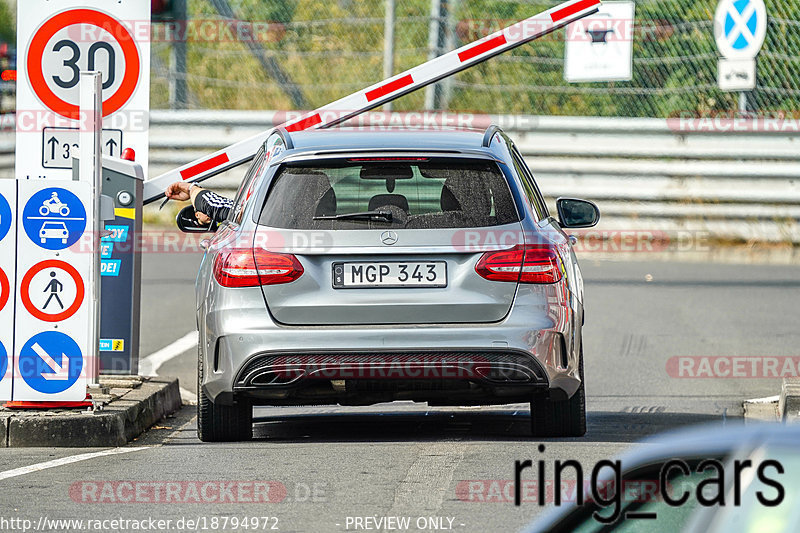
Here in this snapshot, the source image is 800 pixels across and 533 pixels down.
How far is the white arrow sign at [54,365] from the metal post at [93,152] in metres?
0.33

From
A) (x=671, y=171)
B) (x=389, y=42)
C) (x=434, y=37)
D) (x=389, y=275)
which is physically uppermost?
(x=434, y=37)

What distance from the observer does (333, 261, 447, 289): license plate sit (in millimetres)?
6598

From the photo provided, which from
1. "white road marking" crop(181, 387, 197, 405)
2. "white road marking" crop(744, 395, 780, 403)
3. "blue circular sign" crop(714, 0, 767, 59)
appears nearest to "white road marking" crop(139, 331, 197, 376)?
"white road marking" crop(181, 387, 197, 405)

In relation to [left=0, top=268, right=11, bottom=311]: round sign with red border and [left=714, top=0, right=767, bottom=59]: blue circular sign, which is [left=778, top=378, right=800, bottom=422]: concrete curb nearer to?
[left=0, top=268, right=11, bottom=311]: round sign with red border

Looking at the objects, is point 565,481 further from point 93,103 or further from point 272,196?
point 93,103

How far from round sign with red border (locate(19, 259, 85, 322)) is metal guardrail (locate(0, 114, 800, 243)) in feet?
35.5

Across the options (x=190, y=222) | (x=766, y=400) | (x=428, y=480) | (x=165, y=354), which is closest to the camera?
(x=428, y=480)

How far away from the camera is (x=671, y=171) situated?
18.4m

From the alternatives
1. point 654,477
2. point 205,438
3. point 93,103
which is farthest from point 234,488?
point 654,477

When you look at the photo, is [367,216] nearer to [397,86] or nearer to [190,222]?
[190,222]

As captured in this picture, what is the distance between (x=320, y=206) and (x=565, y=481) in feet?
5.67

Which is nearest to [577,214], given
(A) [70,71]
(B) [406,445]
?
(B) [406,445]

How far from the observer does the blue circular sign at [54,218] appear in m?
7.42

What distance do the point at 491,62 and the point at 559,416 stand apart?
12.9 m
